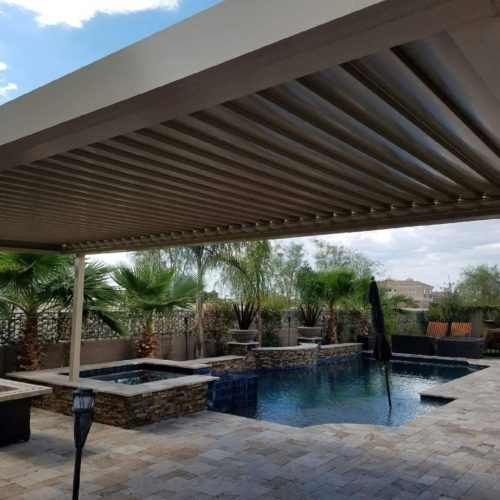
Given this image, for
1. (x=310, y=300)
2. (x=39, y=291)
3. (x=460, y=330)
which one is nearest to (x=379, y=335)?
(x=39, y=291)

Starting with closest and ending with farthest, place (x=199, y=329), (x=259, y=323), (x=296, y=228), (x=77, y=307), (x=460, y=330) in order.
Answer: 1. (x=296, y=228)
2. (x=77, y=307)
3. (x=199, y=329)
4. (x=259, y=323)
5. (x=460, y=330)

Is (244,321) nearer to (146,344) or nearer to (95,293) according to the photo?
(146,344)

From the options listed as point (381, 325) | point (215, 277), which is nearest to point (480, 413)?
point (381, 325)

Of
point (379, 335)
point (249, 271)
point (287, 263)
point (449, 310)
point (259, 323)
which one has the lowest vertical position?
point (379, 335)

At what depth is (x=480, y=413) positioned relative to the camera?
832 cm

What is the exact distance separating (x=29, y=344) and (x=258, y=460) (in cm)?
588

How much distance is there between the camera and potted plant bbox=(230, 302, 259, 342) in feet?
48.3

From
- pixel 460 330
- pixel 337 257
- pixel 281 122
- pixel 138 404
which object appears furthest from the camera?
pixel 337 257

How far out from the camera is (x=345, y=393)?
11484 mm

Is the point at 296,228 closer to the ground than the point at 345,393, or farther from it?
farther from it

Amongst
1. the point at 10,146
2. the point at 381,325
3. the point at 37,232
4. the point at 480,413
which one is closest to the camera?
the point at 10,146

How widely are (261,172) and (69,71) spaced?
1.96 m

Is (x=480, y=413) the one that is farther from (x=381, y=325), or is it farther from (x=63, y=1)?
(x=63, y=1)

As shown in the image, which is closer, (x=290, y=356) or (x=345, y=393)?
(x=345, y=393)
